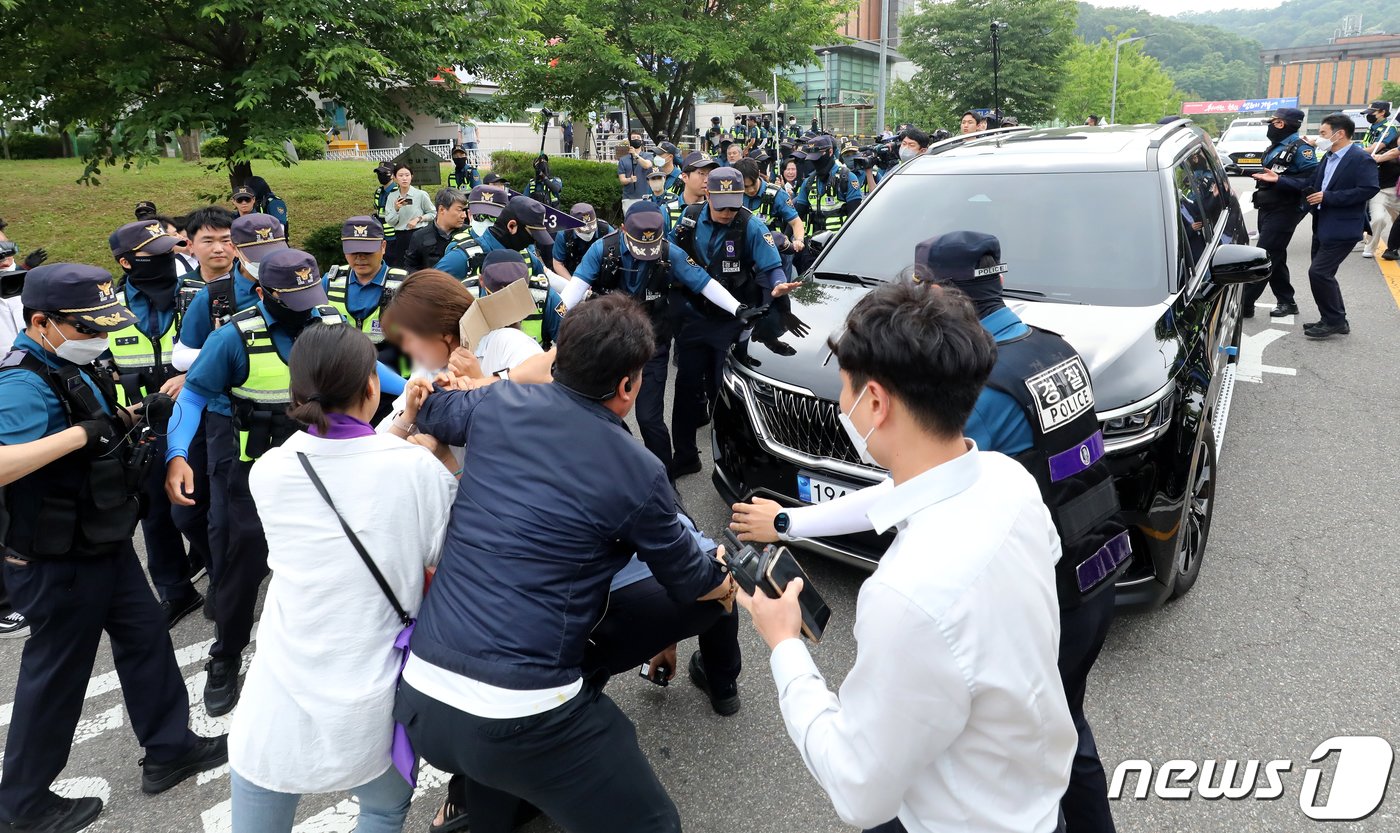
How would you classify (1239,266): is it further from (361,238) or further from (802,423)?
(361,238)

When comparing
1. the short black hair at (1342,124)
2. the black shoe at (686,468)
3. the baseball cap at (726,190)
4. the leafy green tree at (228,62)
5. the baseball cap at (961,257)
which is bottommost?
the black shoe at (686,468)

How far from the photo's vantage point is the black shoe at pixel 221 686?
134 inches

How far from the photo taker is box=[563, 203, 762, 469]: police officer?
5094 millimetres

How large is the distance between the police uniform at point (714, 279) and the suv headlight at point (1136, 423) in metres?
2.63

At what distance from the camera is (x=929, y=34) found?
46.2 meters

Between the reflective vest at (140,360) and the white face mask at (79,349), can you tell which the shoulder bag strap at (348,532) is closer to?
the white face mask at (79,349)

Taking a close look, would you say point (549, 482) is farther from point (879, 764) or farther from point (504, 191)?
point (504, 191)

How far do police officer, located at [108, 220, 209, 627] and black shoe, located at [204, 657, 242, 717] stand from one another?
2.91ft

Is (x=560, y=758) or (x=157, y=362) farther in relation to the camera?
(x=157, y=362)

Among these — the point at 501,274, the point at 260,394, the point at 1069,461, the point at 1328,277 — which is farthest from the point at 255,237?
the point at 1328,277

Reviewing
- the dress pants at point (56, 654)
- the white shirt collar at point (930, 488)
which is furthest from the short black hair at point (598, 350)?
the dress pants at point (56, 654)

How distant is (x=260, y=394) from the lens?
3.40 meters

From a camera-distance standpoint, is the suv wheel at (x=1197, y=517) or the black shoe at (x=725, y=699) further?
the suv wheel at (x=1197, y=517)

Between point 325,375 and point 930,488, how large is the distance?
144 cm
